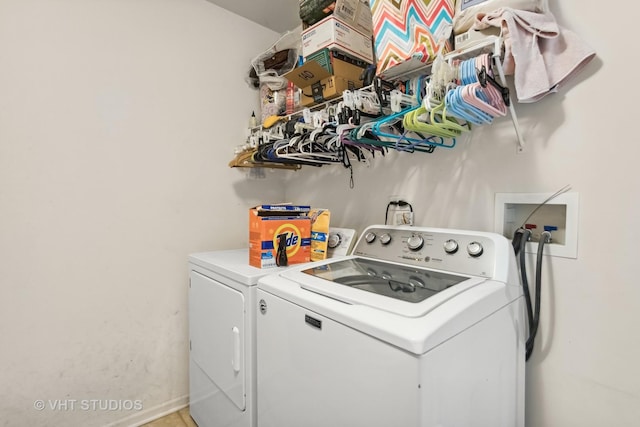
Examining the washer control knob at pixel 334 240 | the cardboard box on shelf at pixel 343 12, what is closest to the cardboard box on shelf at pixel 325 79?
the cardboard box on shelf at pixel 343 12

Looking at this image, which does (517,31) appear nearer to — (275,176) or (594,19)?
(594,19)

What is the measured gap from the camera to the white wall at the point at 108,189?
148cm

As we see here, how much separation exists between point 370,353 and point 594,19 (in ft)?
4.42

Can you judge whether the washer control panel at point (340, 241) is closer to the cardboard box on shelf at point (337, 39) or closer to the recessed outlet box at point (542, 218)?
the recessed outlet box at point (542, 218)

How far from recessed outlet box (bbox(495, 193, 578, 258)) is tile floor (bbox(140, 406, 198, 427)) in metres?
2.00

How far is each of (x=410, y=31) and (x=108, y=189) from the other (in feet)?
5.57

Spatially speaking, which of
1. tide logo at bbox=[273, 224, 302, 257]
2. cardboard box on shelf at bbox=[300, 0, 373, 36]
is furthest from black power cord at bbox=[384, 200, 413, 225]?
cardboard box on shelf at bbox=[300, 0, 373, 36]

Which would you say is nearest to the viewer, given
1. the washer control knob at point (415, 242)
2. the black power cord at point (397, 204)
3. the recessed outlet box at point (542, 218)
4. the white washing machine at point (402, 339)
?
the white washing machine at point (402, 339)

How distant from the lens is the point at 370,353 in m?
0.79

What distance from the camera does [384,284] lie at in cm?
111

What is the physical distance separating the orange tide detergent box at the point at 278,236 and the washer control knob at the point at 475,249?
0.74 meters

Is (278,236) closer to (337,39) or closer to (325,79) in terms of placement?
(325,79)

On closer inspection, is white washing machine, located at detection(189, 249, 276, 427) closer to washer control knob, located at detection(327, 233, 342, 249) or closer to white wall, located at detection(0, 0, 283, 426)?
white wall, located at detection(0, 0, 283, 426)

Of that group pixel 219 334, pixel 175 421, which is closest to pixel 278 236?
pixel 219 334
